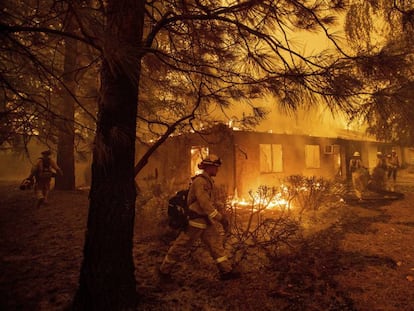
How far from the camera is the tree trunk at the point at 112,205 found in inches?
104

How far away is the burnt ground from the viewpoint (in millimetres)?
3072

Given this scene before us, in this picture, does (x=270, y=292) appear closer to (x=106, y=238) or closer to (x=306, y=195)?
(x=106, y=238)

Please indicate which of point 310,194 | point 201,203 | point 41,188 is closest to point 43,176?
point 41,188

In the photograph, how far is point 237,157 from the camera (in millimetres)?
11523

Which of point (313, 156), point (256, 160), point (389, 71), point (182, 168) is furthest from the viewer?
point (313, 156)

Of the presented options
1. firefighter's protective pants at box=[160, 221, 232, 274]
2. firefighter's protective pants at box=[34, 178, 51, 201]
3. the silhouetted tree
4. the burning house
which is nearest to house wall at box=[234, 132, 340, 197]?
the burning house

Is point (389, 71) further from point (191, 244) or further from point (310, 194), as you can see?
point (310, 194)

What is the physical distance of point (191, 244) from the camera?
12.5 feet

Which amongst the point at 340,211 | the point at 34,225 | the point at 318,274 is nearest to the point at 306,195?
the point at 340,211

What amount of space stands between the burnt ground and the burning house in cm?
395

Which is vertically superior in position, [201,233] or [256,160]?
[256,160]

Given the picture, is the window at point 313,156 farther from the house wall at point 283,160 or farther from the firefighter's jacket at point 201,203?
the firefighter's jacket at point 201,203

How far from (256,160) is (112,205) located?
10401 mm

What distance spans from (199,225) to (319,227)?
3955 millimetres
